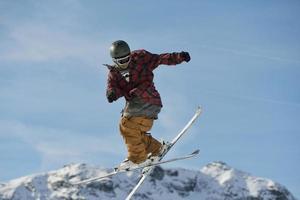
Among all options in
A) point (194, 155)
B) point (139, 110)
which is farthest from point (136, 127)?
point (194, 155)

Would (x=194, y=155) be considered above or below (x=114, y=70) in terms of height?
below

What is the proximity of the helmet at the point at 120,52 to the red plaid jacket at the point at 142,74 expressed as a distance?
0.26 metres

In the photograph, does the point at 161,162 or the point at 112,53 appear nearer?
the point at 112,53

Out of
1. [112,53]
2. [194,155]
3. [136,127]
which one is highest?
[112,53]

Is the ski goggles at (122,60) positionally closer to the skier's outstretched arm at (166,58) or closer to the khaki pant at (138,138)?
the skier's outstretched arm at (166,58)

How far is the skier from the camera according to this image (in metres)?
13.9

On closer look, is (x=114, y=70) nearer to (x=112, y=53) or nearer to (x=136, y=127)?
(x=112, y=53)

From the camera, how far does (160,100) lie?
14625mm

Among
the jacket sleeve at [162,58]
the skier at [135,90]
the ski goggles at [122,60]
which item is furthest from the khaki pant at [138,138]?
the ski goggles at [122,60]

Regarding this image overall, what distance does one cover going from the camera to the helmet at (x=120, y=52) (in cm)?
1355

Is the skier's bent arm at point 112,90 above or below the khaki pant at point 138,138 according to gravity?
above

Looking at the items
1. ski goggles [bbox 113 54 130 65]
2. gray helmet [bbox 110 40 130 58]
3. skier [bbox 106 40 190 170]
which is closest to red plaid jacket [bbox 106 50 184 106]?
skier [bbox 106 40 190 170]

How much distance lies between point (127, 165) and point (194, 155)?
152 cm

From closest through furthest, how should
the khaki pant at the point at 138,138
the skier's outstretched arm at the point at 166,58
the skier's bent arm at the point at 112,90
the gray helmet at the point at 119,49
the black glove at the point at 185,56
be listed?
the gray helmet at the point at 119,49
the skier's bent arm at the point at 112,90
the black glove at the point at 185,56
the skier's outstretched arm at the point at 166,58
the khaki pant at the point at 138,138
